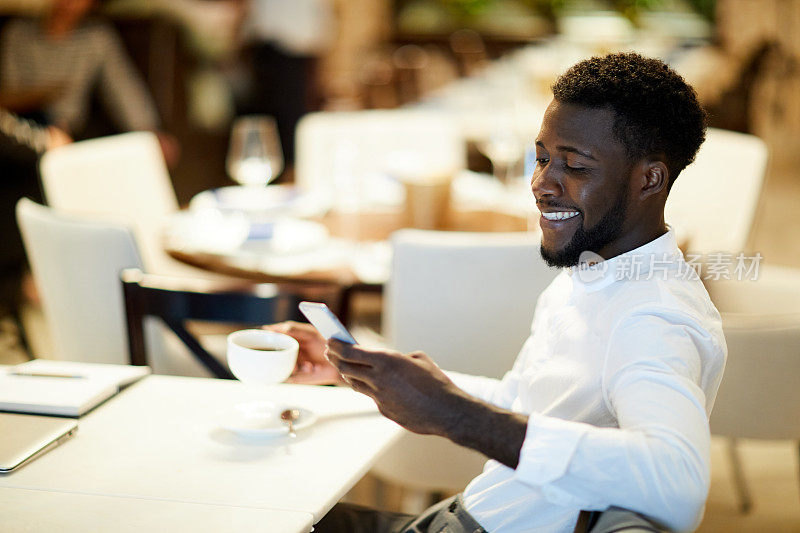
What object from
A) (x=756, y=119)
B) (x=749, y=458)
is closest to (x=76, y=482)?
(x=749, y=458)

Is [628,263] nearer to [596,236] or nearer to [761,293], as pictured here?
[596,236]

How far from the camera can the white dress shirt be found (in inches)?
37.6

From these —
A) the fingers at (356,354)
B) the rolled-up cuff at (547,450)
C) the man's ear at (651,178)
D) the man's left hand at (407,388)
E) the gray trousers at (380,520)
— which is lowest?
the gray trousers at (380,520)

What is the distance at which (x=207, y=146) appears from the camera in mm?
6027

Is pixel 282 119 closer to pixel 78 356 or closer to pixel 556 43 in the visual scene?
pixel 556 43

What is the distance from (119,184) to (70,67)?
211 centimetres

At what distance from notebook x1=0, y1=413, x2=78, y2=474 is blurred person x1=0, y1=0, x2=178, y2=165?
3.45 metres

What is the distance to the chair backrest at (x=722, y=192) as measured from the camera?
2.96m

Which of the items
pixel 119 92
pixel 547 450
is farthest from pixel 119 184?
pixel 547 450

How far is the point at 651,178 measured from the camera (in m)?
1.17

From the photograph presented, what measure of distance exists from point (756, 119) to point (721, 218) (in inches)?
238

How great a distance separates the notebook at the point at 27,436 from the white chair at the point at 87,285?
798 mm

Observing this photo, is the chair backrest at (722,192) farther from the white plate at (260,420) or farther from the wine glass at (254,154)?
the white plate at (260,420)

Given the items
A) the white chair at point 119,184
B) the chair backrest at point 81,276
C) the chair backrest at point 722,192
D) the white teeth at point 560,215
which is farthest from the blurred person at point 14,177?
the white teeth at point 560,215
